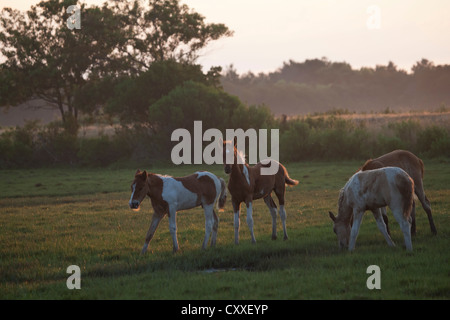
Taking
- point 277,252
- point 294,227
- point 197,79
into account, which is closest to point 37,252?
point 277,252

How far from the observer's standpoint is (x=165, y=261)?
32.7 ft

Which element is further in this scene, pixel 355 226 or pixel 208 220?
pixel 208 220

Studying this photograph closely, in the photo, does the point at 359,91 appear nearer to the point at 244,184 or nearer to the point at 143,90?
the point at 143,90

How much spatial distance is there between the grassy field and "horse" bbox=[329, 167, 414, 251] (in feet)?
1.19

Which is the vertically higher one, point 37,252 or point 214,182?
point 214,182

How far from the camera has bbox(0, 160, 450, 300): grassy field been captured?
A: 7.85m

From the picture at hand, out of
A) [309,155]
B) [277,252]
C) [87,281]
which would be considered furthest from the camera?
[309,155]

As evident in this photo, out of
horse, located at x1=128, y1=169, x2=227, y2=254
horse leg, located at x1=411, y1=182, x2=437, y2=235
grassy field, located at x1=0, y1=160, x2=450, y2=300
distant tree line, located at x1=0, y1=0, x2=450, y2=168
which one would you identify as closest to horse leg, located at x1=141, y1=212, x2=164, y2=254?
horse, located at x1=128, y1=169, x2=227, y2=254

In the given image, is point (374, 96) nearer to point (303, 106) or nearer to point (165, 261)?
point (303, 106)

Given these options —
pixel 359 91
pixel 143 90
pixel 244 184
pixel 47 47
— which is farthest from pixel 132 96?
pixel 359 91

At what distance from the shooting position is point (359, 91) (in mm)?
104062

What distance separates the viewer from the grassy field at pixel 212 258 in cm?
785

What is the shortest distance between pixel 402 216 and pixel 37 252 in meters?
7.49

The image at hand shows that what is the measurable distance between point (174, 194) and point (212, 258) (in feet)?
5.33
